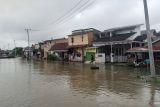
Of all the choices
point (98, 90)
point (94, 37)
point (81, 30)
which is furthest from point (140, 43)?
point (98, 90)

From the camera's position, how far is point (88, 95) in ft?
42.4

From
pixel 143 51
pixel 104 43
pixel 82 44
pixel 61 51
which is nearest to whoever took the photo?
pixel 143 51

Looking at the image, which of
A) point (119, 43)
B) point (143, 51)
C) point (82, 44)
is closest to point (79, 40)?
point (82, 44)

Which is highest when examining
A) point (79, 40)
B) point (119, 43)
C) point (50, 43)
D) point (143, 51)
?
point (50, 43)

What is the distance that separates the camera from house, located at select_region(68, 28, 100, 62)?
46050 millimetres

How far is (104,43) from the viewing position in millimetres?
40719

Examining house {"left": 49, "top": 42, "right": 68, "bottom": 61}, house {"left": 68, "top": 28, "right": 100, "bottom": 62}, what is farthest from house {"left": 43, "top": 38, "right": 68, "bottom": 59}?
house {"left": 68, "top": 28, "right": 100, "bottom": 62}

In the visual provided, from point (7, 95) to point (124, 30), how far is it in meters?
31.6

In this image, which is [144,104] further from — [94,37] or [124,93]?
[94,37]

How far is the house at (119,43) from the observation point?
37750 millimetres

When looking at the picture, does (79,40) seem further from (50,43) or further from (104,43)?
Answer: (50,43)

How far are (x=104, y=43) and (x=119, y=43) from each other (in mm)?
3671

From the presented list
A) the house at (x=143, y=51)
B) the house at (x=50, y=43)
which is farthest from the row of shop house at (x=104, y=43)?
the house at (x=50, y=43)

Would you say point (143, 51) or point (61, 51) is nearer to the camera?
point (143, 51)
